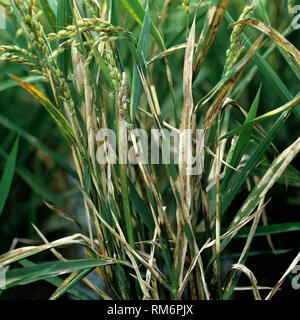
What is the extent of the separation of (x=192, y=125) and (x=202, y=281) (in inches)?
9.0

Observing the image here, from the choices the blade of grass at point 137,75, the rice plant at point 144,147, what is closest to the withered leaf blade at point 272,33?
the rice plant at point 144,147

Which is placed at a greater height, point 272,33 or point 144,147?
point 272,33

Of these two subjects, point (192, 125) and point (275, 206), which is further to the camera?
point (275, 206)

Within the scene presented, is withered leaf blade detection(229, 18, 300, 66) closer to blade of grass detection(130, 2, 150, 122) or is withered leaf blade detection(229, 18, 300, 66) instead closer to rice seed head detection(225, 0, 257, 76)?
rice seed head detection(225, 0, 257, 76)

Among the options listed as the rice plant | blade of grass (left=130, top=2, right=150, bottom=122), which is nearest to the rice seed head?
the rice plant

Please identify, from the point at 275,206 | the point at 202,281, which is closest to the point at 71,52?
the point at 202,281

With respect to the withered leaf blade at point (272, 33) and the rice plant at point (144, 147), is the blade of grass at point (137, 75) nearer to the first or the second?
the rice plant at point (144, 147)

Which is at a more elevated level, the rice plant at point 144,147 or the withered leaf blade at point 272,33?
the withered leaf blade at point 272,33

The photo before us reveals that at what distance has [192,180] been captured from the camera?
566mm

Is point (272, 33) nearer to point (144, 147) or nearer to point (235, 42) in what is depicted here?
point (235, 42)

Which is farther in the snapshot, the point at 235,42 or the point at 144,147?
the point at 144,147

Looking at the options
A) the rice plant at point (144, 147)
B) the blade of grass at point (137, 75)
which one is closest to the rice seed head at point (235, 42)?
the rice plant at point (144, 147)

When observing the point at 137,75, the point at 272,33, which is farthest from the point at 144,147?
the point at 272,33
